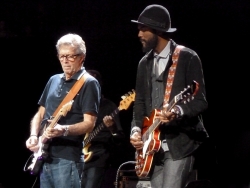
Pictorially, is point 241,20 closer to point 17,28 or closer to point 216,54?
point 216,54

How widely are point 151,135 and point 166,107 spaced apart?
0.25 meters

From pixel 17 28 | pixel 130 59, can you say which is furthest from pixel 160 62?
pixel 17 28

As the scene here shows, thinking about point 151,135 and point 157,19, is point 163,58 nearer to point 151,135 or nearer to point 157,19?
point 157,19

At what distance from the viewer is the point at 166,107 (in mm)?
3893

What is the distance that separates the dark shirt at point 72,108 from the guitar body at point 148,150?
0.43 metres

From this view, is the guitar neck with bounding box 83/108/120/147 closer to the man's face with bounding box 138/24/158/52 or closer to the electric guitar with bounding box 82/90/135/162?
the electric guitar with bounding box 82/90/135/162

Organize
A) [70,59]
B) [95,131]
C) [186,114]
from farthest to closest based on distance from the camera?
[95,131]
[70,59]
[186,114]

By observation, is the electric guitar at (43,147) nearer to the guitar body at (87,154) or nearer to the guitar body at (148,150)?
the guitar body at (148,150)

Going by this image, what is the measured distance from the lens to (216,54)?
6766 mm

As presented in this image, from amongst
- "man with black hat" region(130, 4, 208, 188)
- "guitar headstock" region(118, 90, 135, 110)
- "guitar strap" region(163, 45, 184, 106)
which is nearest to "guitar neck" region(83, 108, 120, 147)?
"guitar headstock" region(118, 90, 135, 110)

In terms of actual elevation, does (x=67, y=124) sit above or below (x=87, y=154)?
above

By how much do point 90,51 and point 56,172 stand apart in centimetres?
370

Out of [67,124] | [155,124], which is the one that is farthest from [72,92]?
[155,124]

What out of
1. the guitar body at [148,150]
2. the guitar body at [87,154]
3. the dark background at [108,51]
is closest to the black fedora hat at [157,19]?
the guitar body at [148,150]
